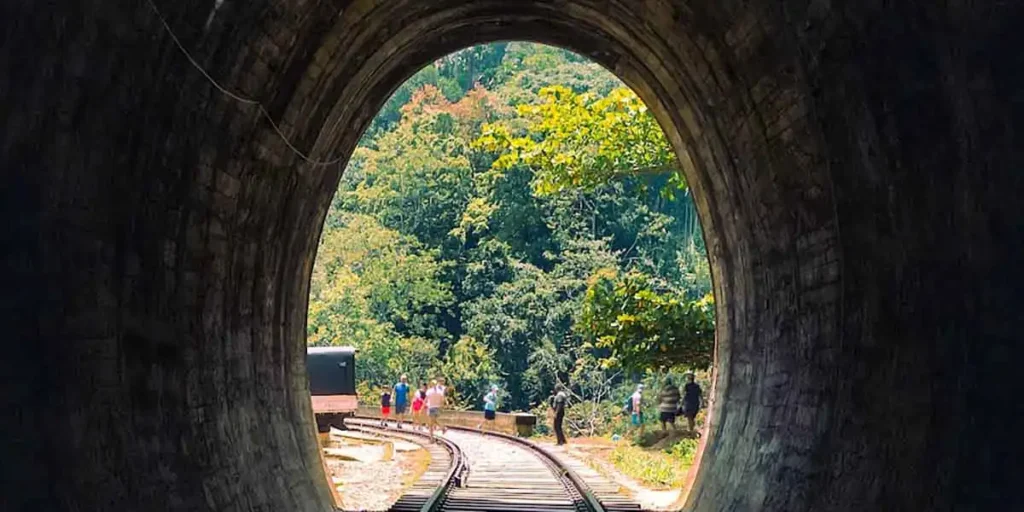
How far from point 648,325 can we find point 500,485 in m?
4.38

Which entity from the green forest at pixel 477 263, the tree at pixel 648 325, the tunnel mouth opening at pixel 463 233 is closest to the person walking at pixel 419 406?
the tunnel mouth opening at pixel 463 233

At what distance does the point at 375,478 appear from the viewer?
1648cm

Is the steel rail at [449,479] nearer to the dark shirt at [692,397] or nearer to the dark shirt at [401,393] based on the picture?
the dark shirt at [401,393]

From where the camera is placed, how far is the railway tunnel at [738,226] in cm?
522

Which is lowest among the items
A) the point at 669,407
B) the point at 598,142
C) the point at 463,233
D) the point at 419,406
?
the point at 669,407

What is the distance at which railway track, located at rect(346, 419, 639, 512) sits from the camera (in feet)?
38.0

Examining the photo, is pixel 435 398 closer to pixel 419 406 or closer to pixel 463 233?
pixel 419 406

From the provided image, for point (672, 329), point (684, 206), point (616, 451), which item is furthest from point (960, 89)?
point (684, 206)

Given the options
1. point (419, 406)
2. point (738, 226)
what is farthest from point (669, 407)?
point (738, 226)

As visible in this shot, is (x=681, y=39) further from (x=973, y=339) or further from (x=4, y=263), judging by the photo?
(x=4, y=263)

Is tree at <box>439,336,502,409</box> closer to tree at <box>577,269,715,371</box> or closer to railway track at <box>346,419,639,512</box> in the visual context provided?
railway track at <box>346,419,639,512</box>

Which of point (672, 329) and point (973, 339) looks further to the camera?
point (672, 329)

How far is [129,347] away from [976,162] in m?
4.43

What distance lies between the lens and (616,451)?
21.8 m
